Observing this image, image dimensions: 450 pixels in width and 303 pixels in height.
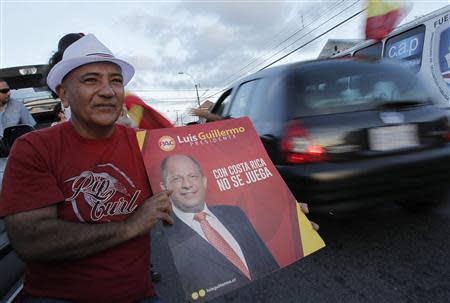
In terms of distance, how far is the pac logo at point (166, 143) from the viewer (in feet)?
4.29

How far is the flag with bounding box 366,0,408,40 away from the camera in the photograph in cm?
346

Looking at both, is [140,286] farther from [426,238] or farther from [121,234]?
[426,238]

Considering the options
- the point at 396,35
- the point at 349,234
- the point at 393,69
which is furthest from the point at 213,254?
the point at 396,35

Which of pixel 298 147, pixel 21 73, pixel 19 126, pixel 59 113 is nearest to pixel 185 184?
pixel 298 147

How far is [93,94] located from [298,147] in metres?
1.76

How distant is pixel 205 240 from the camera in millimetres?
1185

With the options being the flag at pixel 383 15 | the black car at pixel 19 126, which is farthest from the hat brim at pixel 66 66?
the flag at pixel 383 15

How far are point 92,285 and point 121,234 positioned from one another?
0.21 metres

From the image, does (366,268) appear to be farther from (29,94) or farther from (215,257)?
(29,94)

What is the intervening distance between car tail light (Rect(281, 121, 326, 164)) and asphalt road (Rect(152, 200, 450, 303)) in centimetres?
48

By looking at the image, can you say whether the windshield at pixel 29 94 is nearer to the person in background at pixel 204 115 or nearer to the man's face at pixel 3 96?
the man's face at pixel 3 96

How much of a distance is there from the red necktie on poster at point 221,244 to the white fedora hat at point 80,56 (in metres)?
0.65

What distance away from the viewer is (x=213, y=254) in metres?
1.17

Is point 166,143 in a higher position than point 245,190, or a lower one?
higher
